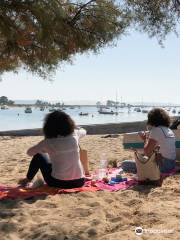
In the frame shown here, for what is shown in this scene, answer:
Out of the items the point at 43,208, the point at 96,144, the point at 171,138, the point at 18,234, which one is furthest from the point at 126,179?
the point at 96,144

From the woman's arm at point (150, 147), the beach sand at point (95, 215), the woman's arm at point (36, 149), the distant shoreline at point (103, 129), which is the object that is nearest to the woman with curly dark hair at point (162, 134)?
the woman's arm at point (150, 147)

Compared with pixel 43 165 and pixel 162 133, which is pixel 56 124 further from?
pixel 162 133

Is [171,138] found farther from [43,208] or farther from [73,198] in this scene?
[43,208]

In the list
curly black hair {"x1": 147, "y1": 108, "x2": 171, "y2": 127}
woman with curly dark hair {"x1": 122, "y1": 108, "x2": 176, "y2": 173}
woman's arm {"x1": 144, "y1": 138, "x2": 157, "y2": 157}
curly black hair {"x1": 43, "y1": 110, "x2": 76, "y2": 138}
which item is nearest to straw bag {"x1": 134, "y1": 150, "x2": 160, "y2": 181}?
woman's arm {"x1": 144, "y1": 138, "x2": 157, "y2": 157}

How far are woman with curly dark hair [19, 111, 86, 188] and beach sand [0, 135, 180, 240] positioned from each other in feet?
1.14

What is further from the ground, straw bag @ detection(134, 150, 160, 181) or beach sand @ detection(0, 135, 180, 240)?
straw bag @ detection(134, 150, 160, 181)

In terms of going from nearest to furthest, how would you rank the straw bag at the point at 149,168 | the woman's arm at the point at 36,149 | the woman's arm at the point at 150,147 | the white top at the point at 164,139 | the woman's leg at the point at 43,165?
1. the woman's arm at the point at 36,149
2. the woman's leg at the point at 43,165
3. the straw bag at the point at 149,168
4. the woman's arm at the point at 150,147
5. the white top at the point at 164,139

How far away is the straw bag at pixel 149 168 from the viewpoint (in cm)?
585

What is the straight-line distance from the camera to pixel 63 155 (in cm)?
546

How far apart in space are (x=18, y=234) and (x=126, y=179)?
276 centimetres

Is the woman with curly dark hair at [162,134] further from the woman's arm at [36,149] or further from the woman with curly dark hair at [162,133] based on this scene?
the woman's arm at [36,149]

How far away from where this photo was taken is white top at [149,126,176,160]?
6387mm

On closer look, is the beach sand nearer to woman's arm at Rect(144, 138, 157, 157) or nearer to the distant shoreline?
woman's arm at Rect(144, 138, 157, 157)

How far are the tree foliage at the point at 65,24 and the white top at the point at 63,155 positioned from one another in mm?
2492
